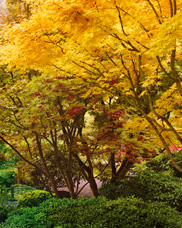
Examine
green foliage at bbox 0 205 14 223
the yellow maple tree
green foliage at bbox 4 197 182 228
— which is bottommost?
green foliage at bbox 4 197 182 228

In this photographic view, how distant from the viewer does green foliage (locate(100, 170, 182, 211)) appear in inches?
262

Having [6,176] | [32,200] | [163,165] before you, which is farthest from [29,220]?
[6,176]

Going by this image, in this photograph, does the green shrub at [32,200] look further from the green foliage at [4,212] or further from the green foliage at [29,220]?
the green foliage at [29,220]

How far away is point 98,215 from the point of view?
16.7 feet

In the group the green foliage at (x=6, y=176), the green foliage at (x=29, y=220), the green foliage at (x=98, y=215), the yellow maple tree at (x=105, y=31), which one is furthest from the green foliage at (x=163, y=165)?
the green foliage at (x=6, y=176)

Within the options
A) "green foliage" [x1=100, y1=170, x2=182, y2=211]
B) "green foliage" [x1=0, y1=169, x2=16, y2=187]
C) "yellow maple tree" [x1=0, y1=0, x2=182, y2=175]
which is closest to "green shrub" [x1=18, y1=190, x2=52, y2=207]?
"green foliage" [x1=100, y1=170, x2=182, y2=211]

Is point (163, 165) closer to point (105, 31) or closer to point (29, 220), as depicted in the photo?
point (29, 220)

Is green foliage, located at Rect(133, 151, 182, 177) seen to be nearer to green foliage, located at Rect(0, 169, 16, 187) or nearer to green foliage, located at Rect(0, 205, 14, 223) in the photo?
green foliage, located at Rect(0, 205, 14, 223)

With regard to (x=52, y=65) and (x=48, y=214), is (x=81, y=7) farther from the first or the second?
(x=48, y=214)

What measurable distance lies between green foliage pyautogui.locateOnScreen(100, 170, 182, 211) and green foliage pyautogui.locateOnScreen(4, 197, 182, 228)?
1.01m

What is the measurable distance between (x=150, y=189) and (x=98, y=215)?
2.30 m

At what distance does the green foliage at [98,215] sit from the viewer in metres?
4.66

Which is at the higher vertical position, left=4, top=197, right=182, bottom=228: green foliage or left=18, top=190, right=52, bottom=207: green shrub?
left=18, top=190, right=52, bottom=207: green shrub

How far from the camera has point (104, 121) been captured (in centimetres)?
821
